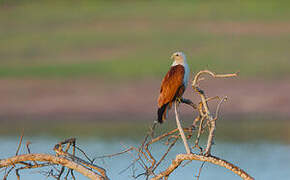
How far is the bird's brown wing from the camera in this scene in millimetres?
7113

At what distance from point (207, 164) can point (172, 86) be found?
6.79 metres

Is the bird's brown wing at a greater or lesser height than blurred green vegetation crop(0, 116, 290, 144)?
lesser

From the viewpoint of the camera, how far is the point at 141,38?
27.0 m

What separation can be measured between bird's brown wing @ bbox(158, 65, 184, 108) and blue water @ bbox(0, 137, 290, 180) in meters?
4.09

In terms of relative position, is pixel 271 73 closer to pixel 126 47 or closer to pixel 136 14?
pixel 126 47

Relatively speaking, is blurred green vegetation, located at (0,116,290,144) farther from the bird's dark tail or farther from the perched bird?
the bird's dark tail

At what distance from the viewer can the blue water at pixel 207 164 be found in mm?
12305

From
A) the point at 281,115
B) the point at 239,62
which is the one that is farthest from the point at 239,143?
the point at 239,62

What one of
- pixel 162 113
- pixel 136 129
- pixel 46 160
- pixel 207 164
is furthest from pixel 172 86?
pixel 136 129

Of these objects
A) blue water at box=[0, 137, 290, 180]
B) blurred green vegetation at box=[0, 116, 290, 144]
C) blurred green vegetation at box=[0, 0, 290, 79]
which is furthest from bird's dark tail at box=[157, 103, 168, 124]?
blurred green vegetation at box=[0, 0, 290, 79]

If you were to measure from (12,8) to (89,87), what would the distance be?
575 inches

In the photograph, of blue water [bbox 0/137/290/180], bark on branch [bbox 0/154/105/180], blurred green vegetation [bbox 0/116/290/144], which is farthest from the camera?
blurred green vegetation [bbox 0/116/290/144]

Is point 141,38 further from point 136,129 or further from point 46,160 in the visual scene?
point 46,160

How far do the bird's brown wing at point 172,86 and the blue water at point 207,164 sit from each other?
4.09 metres
